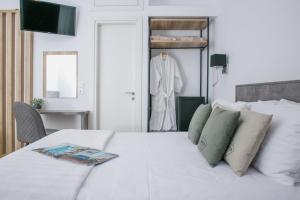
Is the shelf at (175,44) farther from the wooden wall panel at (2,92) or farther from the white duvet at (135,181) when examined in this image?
the wooden wall panel at (2,92)

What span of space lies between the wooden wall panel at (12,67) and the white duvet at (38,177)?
237 cm

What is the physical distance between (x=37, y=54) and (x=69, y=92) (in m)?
0.78

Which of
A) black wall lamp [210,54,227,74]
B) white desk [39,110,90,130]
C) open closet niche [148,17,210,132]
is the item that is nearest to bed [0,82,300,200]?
black wall lamp [210,54,227,74]

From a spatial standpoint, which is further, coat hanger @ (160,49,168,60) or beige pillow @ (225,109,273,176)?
coat hanger @ (160,49,168,60)

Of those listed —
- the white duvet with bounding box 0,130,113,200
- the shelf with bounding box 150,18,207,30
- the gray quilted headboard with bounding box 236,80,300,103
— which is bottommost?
the white duvet with bounding box 0,130,113,200

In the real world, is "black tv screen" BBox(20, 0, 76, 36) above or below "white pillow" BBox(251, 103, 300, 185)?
above

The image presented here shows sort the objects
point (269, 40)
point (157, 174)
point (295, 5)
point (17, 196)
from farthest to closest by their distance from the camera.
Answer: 1. point (269, 40)
2. point (295, 5)
3. point (157, 174)
4. point (17, 196)

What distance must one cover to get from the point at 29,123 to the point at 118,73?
1.45m

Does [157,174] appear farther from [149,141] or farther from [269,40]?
[269,40]

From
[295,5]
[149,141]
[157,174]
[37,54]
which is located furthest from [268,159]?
[37,54]

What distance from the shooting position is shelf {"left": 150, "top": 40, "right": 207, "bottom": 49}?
2984 mm

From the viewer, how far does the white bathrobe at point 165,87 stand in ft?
10.7

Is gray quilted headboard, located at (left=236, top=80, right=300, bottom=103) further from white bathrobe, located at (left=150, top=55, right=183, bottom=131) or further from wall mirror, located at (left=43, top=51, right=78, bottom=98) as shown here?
wall mirror, located at (left=43, top=51, right=78, bottom=98)

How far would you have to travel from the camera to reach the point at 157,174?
1.06 metres
